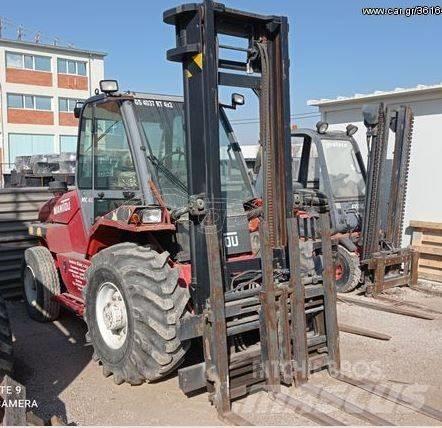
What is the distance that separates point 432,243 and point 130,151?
6.68 m

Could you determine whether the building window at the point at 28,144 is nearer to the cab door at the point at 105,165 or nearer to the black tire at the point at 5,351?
the cab door at the point at 105,165

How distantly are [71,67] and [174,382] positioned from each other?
38.8m

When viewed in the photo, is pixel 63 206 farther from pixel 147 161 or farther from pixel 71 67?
pixel 71 67

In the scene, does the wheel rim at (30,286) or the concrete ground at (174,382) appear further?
the wheel rim at (30,286)

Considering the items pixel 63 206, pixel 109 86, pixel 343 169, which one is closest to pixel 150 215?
pixel 109 86

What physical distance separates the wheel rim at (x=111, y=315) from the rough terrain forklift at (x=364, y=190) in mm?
4622

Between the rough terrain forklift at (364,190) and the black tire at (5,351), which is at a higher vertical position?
Result: the rough terrain forklift at (364,190)

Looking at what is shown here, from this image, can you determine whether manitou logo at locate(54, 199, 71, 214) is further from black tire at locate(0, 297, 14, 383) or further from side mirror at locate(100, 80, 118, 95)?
black tire at locate(0, 297, 14, 383)

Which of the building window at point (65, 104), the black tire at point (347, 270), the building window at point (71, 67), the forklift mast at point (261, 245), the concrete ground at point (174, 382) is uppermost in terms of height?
the building window at point (71, 67)

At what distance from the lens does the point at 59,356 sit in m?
5.84

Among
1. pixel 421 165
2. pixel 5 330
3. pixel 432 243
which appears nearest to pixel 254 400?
pixel 5 330

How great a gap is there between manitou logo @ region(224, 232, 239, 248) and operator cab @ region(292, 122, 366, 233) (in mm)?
4002

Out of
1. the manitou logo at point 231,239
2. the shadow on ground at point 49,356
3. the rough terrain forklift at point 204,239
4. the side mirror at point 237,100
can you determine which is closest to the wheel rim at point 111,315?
the rough terrain forklift at point 204,239

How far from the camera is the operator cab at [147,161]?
5.23 m
